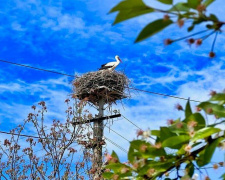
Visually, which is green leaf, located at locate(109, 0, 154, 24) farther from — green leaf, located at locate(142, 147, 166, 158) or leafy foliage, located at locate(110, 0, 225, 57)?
green leaf, located at locate(142, 147, 166, 158)

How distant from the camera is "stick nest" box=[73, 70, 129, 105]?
8227mm

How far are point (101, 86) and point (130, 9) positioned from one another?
759 cm

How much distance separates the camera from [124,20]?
572 mm

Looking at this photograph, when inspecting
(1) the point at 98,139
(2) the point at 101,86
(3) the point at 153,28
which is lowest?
(3) the point at 153,28

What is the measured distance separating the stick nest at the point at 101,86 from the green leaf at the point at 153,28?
750 cm

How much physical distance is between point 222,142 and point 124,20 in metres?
0.31

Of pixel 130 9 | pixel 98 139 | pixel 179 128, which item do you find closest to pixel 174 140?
pixel 179 128

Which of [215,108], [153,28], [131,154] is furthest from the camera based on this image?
[131,154]

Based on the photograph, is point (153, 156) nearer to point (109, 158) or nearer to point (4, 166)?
point (109, 158)

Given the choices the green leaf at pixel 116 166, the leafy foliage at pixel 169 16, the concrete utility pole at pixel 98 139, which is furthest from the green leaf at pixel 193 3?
the concrete utility pole at pixel 98 139

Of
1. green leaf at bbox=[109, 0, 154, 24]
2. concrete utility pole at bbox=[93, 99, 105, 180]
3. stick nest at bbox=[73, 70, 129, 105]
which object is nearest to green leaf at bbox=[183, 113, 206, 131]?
green leaf at bbox=[109, 0, 154, 24]

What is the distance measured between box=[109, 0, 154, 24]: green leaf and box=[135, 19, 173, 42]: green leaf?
0.08ft

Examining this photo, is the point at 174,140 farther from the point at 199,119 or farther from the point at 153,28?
the point at 153,28

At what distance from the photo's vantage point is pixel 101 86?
8156 millimetres
